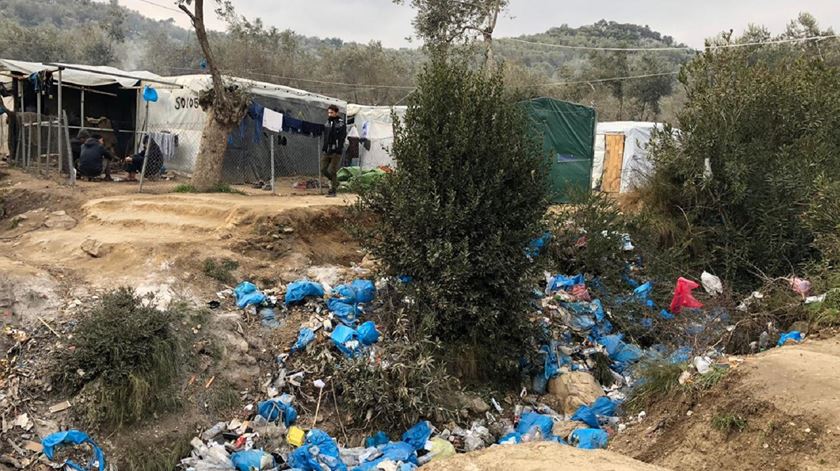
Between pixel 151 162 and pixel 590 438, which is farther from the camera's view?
pixel 151 162

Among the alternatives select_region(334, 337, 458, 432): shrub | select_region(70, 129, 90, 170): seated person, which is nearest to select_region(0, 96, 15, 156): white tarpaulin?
select_region(70, 129, 90, 170): seated person

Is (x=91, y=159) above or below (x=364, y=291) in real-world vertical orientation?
above

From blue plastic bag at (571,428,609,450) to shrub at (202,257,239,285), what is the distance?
4103 mm

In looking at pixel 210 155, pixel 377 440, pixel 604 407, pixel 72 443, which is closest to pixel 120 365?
pixel 72 443

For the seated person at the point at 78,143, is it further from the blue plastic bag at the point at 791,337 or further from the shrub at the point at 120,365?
the blue plastic bag at the point at 791,337

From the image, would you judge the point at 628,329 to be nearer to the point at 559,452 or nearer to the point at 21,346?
the point at 559,452

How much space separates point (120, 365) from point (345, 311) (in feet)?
7.62

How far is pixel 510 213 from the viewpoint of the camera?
253 inches

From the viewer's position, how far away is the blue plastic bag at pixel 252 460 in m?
4.94

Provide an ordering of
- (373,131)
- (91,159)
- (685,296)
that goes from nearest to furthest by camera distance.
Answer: (685,296)
(91,159)
(373,131)

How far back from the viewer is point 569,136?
1316 cm

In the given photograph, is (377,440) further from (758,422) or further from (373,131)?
(373,131)

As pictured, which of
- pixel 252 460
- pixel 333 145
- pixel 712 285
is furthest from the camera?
pixel 333 145

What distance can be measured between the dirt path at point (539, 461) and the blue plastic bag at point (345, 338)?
10.3ft
